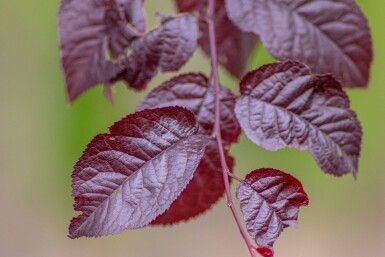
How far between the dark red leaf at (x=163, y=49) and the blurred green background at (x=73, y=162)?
967mm

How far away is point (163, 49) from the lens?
2.12 ft

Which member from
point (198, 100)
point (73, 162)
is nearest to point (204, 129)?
point (198, 100)

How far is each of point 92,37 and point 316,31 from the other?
0.88 ft

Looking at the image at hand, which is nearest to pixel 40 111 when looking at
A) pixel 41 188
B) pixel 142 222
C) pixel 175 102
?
pixel 41 188

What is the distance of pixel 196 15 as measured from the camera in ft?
2.21

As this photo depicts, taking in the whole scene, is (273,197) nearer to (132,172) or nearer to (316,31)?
(132,172)

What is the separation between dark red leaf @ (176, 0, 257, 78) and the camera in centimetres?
72

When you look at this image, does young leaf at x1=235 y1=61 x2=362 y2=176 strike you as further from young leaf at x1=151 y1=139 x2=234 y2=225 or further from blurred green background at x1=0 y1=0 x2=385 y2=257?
blurred green background at x1=0 y1=0 x2=385 y2=257

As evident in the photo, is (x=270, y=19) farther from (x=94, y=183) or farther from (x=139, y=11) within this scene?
(x=94, y=183)

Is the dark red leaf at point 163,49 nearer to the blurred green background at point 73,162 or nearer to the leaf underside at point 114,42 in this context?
the leaf underside at point 114,42

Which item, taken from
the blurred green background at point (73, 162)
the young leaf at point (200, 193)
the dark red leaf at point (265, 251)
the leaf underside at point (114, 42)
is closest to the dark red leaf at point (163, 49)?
the leaf underside at point (114, 42)

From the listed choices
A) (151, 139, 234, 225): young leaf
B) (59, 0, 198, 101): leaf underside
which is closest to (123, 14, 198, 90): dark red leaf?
(59, 0, 198, 101): leaf underside

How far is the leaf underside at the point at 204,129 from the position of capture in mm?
605

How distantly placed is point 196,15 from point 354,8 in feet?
0.61
